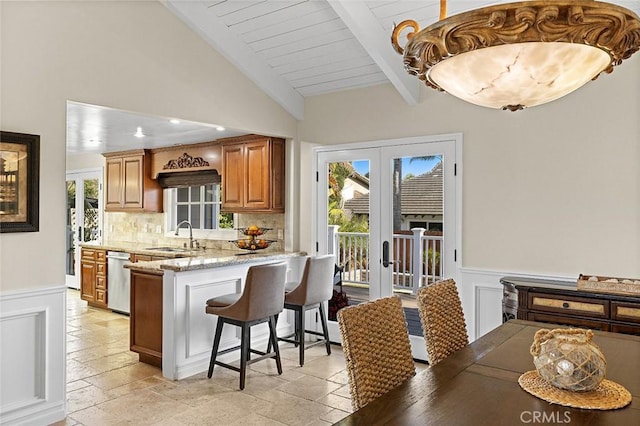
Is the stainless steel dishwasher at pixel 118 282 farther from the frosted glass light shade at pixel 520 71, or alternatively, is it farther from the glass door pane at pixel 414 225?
the frosted glass light shade at pixel 520 71

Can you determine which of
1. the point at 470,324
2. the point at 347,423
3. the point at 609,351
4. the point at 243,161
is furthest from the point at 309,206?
the point at 347,423

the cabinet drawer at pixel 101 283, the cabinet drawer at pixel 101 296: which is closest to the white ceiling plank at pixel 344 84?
the cabinet drawer at pixel 101 283

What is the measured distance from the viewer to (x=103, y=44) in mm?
3352

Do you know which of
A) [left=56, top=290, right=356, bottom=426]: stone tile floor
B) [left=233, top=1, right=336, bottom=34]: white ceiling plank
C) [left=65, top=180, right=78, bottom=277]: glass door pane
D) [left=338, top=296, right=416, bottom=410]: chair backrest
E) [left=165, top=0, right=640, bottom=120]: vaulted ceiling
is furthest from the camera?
[left=65, top=180, right=78, bottom=277]: glass door pane

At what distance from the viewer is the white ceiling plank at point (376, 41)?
133 inches

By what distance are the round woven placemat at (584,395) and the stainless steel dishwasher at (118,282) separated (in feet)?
17.5

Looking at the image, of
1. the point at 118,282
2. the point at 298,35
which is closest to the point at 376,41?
the point at 298,35

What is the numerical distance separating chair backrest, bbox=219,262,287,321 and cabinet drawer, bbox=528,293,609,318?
74.3 inches

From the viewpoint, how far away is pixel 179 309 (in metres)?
3.94

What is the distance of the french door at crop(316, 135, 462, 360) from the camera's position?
13.8 ft

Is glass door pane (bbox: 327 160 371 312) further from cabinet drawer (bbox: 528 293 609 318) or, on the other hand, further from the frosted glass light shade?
the frosted glass light shade

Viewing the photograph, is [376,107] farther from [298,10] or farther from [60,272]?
[60,272]

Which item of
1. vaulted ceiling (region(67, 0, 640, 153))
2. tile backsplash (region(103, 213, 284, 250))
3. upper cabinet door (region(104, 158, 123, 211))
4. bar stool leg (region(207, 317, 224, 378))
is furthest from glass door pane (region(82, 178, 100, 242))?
bar stool leg (region(207, 317, 224, 378))

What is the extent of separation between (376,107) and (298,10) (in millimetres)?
1272
